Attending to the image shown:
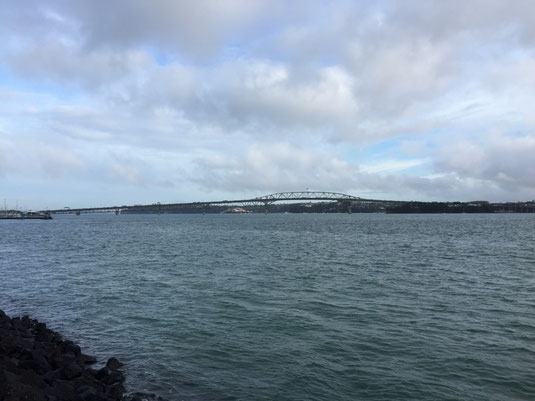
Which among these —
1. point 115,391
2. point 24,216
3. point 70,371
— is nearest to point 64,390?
point 115,391

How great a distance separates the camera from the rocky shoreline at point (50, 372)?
24.7 feet

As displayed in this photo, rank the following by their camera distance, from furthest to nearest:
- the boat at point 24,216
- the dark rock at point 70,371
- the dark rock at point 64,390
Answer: the boat at point 24,216 < the dark rock at point 70,371 < the dark rock at point 64,390

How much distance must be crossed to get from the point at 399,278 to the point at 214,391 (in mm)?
16012

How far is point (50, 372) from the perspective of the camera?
9.57 metres

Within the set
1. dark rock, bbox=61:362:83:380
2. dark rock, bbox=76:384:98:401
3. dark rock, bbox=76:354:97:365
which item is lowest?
dark rock, bbox=76:354:97:365

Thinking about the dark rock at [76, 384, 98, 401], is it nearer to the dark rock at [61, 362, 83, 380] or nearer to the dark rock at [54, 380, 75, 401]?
the dark rock at [54, 380, 75, 401]

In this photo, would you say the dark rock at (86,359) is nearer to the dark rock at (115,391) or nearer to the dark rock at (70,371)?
the dark rock at (70,371)

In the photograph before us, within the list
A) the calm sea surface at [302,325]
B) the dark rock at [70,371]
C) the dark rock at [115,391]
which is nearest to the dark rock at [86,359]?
the calm sea surface at [302,325]

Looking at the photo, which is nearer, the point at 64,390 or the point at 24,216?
the point at 64,390

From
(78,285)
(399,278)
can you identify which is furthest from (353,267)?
(78,285)

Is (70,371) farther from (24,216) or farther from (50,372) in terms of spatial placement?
(24,216)

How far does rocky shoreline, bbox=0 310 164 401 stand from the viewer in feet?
24.7

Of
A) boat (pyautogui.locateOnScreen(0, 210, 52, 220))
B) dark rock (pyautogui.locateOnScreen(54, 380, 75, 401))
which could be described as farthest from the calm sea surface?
boat (pyautogui.locateOnScreen(0, 210, 52, 220))

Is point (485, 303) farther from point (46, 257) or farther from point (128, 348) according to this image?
point (46, 257)
